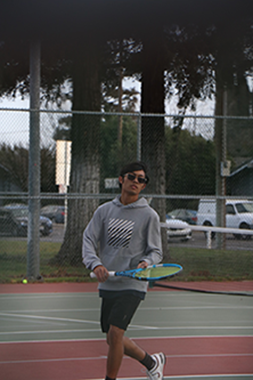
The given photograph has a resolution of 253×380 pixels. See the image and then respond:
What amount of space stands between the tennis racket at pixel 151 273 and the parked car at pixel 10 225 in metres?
8.80

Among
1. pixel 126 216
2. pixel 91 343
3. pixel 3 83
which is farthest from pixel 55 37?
pixel 126 216

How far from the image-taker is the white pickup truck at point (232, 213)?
621 inches

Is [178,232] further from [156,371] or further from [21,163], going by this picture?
[156,371]

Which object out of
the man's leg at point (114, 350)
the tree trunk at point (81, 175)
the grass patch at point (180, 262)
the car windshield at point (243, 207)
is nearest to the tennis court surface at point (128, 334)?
the man's leg at point (114, 350)

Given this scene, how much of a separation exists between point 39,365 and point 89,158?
7942 mm

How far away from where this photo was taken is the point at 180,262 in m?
13.6

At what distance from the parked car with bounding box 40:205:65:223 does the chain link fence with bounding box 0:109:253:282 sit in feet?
0.06

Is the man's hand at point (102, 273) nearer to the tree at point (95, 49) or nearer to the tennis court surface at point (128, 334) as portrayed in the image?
the tennis court surface at point (128, 334)

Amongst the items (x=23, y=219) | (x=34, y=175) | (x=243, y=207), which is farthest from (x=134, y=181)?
(x=243, y=207)

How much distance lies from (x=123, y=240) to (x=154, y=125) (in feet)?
30.5

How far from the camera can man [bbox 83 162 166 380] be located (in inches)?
167

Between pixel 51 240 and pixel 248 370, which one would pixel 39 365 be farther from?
pixel 51 240

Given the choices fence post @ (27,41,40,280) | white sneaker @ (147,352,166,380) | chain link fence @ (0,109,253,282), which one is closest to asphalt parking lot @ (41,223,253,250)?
chain link fence @ (0,109,253,282)

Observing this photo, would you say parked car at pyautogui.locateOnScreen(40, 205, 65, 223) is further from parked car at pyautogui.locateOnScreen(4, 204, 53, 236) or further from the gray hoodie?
the gray hoodie
